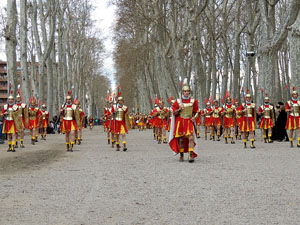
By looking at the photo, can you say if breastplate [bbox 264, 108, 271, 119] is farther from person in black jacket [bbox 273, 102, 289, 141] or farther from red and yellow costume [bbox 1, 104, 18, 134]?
red and yellow costume [bbox 1, 104, 18, 134]

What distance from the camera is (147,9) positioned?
3566 centimetres

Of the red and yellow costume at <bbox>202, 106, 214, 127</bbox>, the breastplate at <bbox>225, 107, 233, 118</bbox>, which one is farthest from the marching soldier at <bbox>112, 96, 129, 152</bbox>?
the red and yellow costume at <bbox>202, 106, 214, 127</bbox>

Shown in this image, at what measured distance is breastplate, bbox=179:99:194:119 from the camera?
42.5ft

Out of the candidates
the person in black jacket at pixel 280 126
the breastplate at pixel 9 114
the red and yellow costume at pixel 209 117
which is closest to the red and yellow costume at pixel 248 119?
the person in black jacket at pixel 280 126

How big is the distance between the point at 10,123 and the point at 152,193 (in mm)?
11531

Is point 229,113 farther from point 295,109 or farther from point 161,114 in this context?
point 295,109

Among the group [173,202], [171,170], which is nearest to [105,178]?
[171,170]

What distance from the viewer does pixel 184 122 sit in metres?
12.9

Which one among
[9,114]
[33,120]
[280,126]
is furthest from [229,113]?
[9,114]

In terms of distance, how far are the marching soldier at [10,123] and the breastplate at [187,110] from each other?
24.6 ft

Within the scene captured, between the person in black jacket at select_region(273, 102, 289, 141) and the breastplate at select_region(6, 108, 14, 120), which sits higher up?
the breastplate at select_region(6, 108, 14, 120)

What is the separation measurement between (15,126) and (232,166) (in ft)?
31.6

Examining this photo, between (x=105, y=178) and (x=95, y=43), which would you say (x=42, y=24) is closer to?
(x=95, y=43)

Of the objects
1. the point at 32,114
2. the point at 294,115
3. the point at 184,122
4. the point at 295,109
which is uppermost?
the point at 32,114
